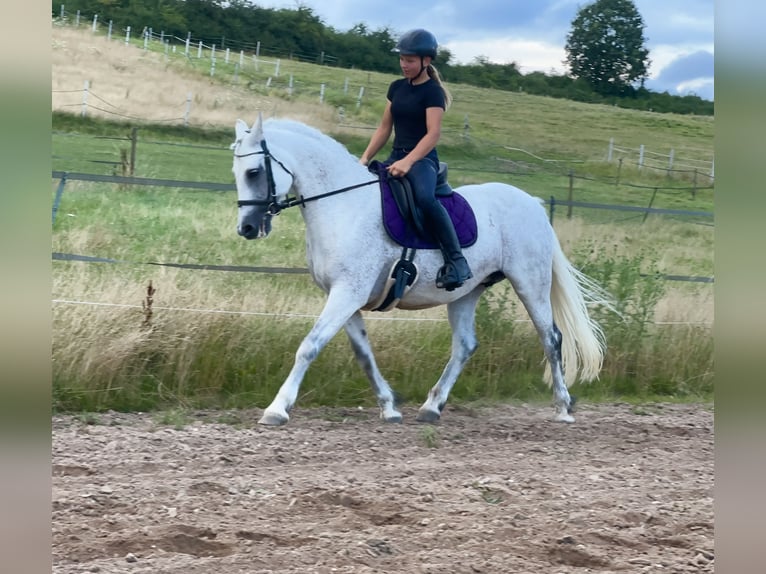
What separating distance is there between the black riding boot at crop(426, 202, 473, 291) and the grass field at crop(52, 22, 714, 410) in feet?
4.45

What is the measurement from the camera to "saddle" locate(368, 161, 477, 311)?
5426 millimetres

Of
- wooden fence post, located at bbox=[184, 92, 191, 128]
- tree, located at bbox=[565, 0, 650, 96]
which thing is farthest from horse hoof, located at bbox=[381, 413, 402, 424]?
wooden fence post, located at bbox=[184, 92, 191, 128]

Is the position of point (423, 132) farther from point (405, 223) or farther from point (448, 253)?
point (448, 253)

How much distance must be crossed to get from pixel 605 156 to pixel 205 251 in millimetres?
11041

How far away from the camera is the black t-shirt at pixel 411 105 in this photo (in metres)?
5.29

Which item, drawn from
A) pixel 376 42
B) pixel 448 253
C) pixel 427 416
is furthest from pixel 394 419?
pixel 376 42

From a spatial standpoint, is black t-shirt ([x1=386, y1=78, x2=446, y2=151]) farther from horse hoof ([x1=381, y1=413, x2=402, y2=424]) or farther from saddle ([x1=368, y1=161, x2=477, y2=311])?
horse hoof ([x1=381, y1=413, x2=402, y2=424])

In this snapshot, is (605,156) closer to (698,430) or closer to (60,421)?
(698,430)

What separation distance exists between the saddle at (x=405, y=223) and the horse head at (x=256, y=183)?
2.50ft

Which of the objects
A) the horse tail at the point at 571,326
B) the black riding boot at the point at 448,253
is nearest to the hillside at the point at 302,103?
the horse tail at the point at 571,326

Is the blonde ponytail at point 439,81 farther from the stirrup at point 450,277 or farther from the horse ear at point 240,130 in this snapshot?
the horse ear at point 240,130

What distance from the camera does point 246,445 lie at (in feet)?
15.8
